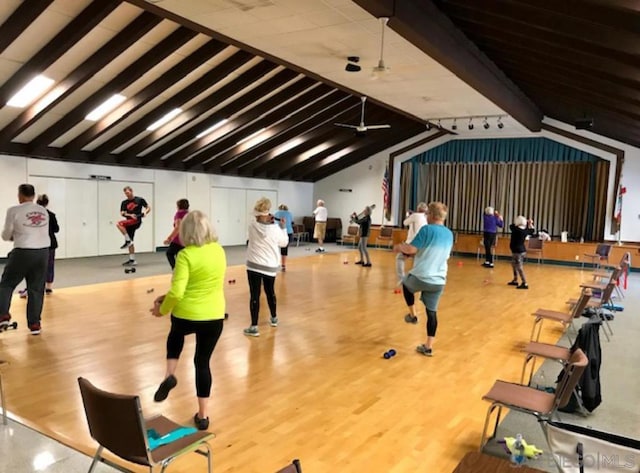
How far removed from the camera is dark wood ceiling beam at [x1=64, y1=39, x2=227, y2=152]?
820 cm

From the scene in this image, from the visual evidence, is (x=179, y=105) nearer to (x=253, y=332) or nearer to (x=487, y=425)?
(x=253, y=332)

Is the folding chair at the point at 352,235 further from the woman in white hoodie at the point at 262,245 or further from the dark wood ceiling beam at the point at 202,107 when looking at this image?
the woman in white hoodie at the point at 262,245

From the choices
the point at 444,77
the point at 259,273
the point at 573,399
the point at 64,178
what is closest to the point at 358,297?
the point at 259,273

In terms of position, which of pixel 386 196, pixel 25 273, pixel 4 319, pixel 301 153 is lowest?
pixel 4 319

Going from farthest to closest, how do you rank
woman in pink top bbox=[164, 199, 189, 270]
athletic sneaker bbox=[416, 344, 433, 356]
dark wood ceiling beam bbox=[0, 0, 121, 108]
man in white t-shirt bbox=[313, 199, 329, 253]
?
1. man in white t-shirt bbox=[313, 199, 329, 253]
2. dark wood ceiling beam bbox=[0, 0, 121, 108]
3. woman in pink top bbox=[164, 199, 189, 270]
4. athletic sneaker bbox=[416, 344, 433, 356]

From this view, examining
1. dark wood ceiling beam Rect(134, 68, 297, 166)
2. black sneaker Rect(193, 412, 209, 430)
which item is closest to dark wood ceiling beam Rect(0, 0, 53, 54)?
dark wood ceiling beam Rect(134, 68, 297, 166)

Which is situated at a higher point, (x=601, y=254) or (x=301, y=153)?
(x=301, y=153)

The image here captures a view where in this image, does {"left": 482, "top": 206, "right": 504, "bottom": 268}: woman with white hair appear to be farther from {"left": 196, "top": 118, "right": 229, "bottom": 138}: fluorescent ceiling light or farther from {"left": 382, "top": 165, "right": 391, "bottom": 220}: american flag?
{"left": 196, "top": 118, "right": 229, "bottom": 138}: fluorescent ceiling light

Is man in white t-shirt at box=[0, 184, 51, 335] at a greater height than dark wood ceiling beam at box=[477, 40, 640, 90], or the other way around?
dark wood ceiling beam at box=[477, 40, 640, 90]

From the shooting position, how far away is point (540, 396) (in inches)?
118

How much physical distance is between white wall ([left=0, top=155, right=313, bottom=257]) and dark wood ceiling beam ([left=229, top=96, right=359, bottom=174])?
2.05 ft

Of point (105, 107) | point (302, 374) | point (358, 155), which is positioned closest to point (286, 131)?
point (358, 155)

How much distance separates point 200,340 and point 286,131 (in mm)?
10916

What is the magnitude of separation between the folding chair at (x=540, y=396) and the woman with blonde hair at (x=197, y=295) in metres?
1.75
